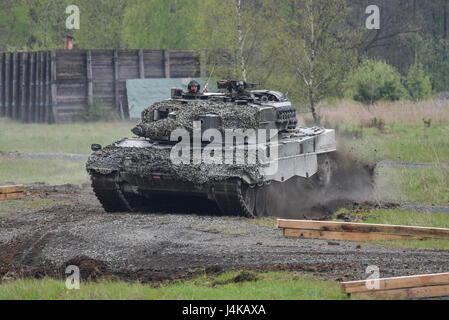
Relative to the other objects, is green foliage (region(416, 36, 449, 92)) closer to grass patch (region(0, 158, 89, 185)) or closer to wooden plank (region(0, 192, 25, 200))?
grass patch (region(0, 158, 89, 185))

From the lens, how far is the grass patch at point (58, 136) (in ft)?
87.4

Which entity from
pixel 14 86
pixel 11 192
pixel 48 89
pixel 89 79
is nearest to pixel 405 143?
pixel 11 192

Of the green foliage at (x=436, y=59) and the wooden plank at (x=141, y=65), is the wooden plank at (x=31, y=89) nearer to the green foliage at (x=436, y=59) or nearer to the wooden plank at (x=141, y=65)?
the wooden plank at (x=141, y=65)

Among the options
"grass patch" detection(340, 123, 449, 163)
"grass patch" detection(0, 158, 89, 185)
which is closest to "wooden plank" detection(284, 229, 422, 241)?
"grass patch" detection(340, 123, 449, 163)

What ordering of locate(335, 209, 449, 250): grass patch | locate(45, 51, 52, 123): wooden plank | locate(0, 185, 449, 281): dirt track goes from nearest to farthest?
locate(0, 185, 449, 281): dirt track
locate(335, 209, 449, 250): grass patch
locate(45, 51, 52, 123): wooden plank

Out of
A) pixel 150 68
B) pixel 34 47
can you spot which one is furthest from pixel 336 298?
pixel 34 47

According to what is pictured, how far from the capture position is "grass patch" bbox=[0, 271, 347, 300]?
770cm

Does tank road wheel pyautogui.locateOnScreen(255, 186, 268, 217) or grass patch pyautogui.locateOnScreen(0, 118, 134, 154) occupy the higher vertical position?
grass patch pyautogui.locateOnScreen(0, 118, 134, 154)

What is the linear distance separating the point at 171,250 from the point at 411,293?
3.71m

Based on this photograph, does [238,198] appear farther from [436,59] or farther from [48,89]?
[436,59]

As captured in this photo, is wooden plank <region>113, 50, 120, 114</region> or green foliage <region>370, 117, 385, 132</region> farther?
wooden plank <region>113, 50, 120, 114</region>

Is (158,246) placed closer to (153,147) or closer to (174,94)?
(153,147)
